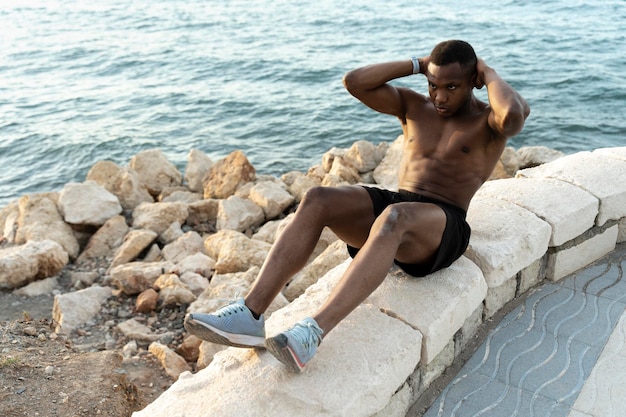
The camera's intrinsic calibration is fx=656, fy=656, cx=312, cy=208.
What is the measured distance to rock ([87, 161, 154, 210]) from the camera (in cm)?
890

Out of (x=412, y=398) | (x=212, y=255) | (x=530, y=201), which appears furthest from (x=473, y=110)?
(x=212, y=255)

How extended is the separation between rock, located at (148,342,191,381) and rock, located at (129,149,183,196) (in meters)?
4.76

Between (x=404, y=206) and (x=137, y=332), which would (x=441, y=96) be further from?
(x=137, y=332)

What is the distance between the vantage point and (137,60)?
18.2 metres

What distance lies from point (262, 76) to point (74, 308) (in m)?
11.0

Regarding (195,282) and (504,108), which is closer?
(504,108)

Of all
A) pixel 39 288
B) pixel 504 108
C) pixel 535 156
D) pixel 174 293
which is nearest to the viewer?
pixel 504 108

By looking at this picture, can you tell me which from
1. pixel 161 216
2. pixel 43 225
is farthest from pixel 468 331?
pixel 43 225

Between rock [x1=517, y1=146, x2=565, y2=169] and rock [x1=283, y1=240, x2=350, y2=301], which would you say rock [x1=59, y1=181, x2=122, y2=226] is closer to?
rock [x1=283, y1=240, x2=350, y2=301]

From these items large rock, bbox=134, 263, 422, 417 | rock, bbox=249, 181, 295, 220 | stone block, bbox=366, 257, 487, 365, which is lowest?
rock, bbox=249, 181, 295, 220

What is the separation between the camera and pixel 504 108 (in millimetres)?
3506

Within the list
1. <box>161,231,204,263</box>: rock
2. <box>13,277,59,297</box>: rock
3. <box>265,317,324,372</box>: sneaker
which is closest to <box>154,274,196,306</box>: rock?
<box>161,231,204,263</box>: rock

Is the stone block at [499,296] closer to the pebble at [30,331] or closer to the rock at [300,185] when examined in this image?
the pebble at [30,331]

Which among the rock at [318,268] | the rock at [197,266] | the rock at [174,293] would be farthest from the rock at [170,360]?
the rock at [197,266]
